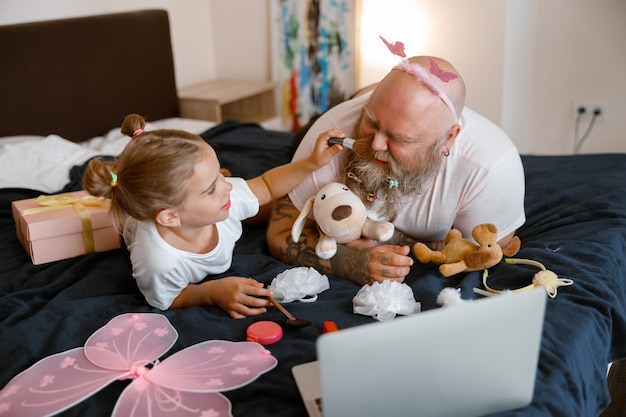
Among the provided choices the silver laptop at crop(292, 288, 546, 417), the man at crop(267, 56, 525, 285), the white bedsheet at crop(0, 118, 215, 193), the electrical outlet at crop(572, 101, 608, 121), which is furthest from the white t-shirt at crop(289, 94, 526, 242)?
the electrical outlet at crop(572, 101, 608, 121)

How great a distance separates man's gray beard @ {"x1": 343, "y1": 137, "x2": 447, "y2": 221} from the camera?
63.7 inches

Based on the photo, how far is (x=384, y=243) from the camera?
1.72 m

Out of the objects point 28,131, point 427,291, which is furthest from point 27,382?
point 28,131

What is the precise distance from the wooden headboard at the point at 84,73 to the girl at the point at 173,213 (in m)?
1.44

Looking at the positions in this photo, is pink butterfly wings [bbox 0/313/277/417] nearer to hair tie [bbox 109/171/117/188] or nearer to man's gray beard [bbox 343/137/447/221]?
hair tie [bbox 109/171/117/188]

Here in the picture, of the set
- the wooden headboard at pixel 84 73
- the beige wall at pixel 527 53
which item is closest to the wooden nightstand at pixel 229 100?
the wooden headboard at pixel 84 73

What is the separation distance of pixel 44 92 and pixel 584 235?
91.8 inches

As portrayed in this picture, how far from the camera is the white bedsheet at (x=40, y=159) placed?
2.31 meters

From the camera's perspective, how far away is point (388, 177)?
162cm

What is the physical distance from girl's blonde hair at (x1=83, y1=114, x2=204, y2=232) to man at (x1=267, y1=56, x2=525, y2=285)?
412 millimetres

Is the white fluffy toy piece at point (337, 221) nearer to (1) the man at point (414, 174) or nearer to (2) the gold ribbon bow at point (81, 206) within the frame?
(1) the man at point (414, 174)

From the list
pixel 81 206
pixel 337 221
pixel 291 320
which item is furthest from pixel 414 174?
pixel 81 206

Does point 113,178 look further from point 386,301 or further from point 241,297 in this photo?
point 386,301

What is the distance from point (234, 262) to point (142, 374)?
546 mm
